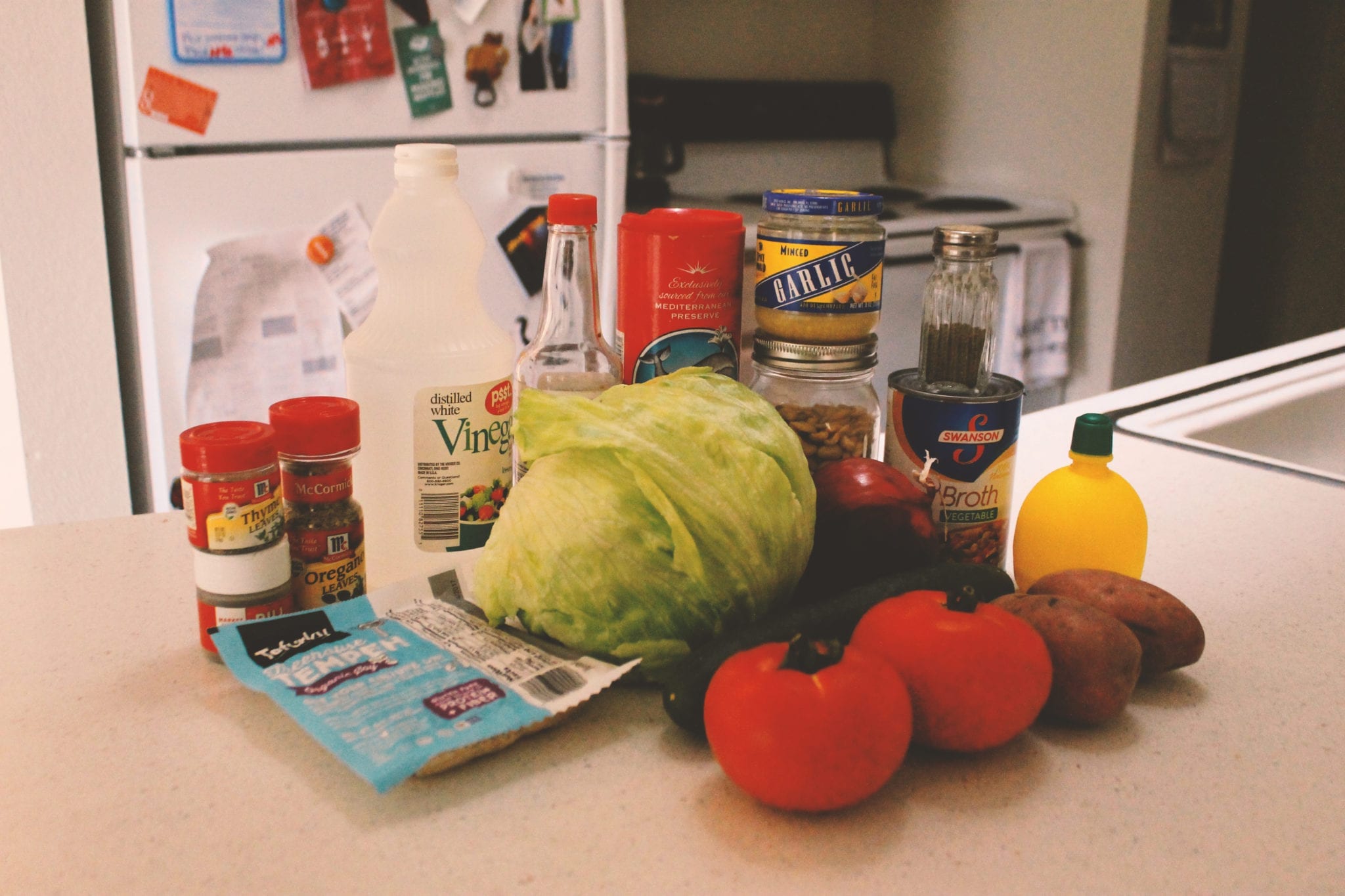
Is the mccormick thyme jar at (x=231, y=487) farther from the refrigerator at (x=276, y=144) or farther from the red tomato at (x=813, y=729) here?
the refrigerator at (x=276, y=144)

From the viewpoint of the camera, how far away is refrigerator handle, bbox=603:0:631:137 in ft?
6.42

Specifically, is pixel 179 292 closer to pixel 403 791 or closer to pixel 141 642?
pixel 141 642

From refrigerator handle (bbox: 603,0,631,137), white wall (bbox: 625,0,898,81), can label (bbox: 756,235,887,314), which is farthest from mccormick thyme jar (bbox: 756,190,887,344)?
white wall (bbox: 625,0,898,81)

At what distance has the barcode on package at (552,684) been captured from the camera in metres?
0.62

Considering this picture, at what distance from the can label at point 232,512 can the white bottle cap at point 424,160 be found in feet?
0.82

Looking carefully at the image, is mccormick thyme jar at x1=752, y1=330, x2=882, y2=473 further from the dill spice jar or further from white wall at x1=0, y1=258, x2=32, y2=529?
white wall at x1=0, y1=258, x2=32, y2=529

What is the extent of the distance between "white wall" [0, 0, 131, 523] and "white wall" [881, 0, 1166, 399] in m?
2.31

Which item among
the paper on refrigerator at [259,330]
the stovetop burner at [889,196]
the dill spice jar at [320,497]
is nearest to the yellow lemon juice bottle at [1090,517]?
the dill spice jar at [320,497]

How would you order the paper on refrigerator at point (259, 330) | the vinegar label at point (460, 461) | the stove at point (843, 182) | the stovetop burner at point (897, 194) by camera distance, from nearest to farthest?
the vinegar label at point (460, 461)
the paper on refrigerator at point (259, 330)
the stove at point (843, 182)
the stovetop burner at point (897, 194)

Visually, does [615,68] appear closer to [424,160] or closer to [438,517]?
[424,160]

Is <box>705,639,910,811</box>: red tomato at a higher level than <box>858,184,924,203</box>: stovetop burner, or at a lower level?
lower

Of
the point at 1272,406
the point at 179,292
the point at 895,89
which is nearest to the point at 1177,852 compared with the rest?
the point at 1272,406

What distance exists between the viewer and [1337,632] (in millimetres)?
780

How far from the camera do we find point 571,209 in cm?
79
